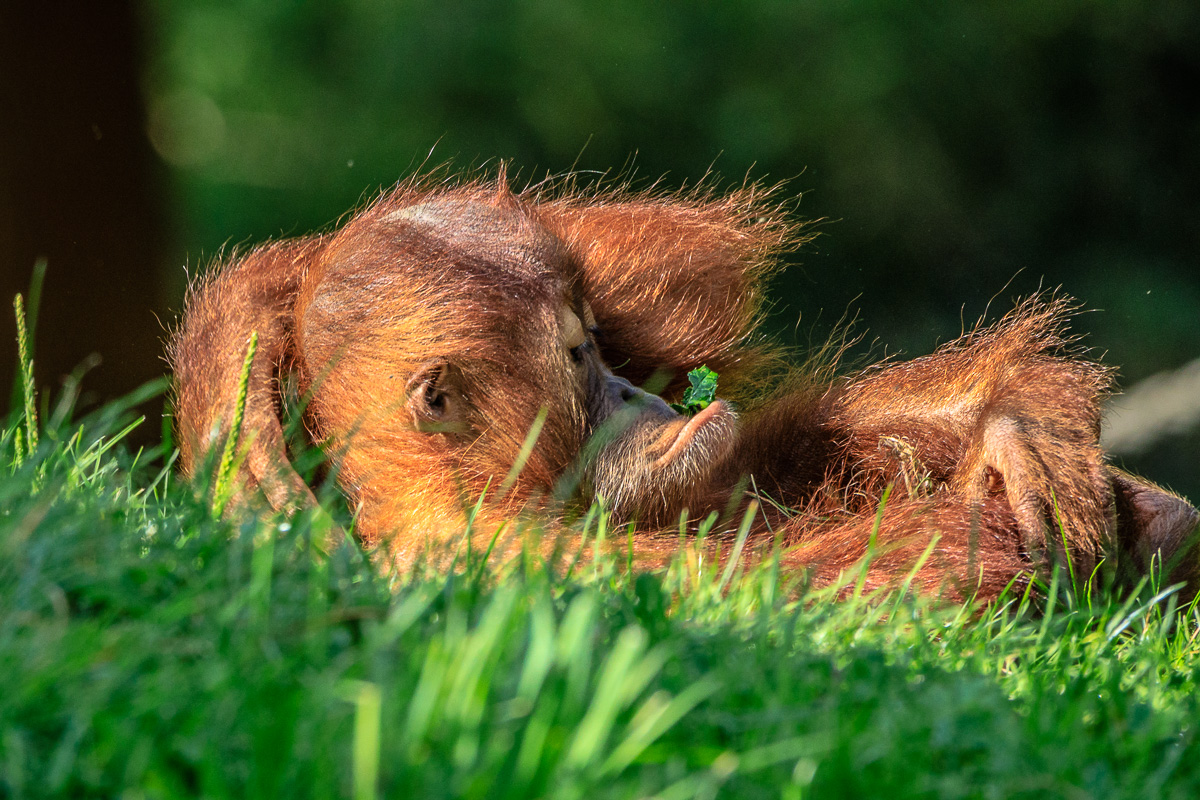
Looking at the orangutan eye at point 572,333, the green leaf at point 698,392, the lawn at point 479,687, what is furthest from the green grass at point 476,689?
the green leaf at point 698,392

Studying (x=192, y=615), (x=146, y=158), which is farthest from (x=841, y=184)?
(x=192, y=615)

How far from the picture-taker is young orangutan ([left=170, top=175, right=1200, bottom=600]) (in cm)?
248

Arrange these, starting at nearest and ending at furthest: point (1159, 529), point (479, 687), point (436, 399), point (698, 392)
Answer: point (479, 687)
point (436, 399)
point (1159, 529)
point (698, 392)

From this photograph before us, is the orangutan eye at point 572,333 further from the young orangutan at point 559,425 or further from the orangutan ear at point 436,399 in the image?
the orangutan ear at point 436,399

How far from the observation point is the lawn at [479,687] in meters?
1.12

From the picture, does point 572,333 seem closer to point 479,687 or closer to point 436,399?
point 436,399

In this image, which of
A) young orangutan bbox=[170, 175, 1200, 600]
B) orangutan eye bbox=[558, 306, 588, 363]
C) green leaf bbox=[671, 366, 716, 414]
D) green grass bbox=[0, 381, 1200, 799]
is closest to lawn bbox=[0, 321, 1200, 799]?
green grass bbox=[0, 381, 1200, 799]

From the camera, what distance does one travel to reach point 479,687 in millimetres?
1159

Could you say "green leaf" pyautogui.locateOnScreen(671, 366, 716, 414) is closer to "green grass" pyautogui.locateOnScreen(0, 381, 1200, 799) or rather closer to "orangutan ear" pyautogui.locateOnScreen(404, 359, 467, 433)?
"orangutan ear" pyautogui.locateOnScreen(404, 359, 467, 433)

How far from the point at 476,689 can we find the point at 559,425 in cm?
143

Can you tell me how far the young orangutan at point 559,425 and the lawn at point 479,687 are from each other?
0.49 metres

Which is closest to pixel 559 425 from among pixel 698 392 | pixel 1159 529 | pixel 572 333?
pixel 572 333

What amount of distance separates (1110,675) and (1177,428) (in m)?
6.43

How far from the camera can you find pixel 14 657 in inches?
49.9
